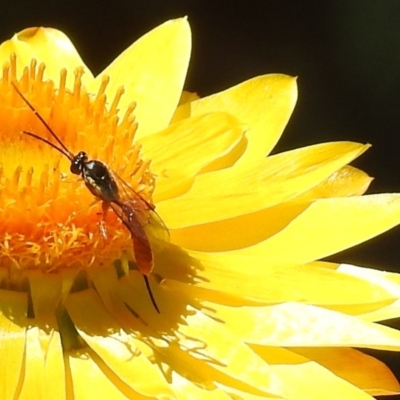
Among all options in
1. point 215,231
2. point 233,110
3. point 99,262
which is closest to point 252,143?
point 233,110

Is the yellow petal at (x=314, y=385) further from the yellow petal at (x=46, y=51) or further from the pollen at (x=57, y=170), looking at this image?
the yellow petal at (x=46, y=51)

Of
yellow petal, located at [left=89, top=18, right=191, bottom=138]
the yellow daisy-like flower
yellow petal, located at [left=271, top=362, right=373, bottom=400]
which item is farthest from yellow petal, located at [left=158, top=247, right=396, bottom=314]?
yellow petal, located at [left=89, top=18, right=191, bottom=138]

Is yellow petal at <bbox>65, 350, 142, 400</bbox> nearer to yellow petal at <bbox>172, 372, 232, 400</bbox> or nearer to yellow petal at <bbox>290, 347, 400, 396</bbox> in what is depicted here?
yellow petal at <bbox>172, 372, 232, 400</bbox>

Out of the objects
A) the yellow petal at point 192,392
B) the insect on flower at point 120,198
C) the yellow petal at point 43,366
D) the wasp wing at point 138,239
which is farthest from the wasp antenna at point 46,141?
the yellow petal at point 192,392

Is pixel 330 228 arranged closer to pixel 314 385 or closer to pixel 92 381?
pixel 314 385

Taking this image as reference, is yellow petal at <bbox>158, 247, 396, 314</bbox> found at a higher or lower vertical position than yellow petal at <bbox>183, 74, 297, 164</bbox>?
lower

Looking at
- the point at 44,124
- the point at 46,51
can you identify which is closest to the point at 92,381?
the point at 44,124

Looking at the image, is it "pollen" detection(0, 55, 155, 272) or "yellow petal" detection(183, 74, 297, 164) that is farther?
"yellow petal" detection(183, 74, 297, 164)
